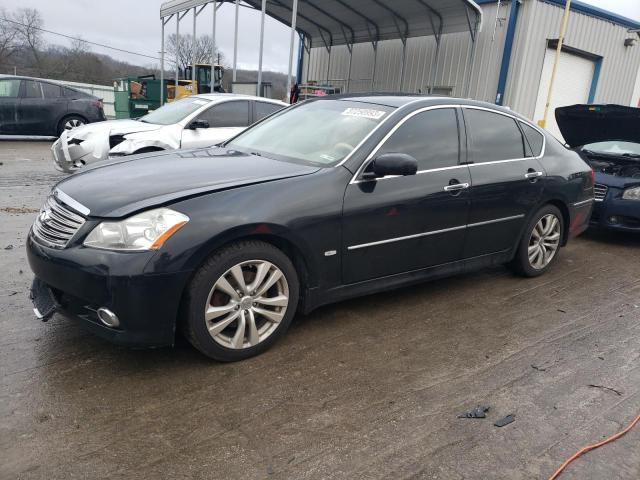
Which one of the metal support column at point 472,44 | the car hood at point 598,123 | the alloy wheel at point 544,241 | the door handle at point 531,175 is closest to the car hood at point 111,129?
the door handle at point 531,175

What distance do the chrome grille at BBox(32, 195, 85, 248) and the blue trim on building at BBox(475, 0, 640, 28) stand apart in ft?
47.8

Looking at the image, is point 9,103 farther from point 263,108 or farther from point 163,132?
point 263,108

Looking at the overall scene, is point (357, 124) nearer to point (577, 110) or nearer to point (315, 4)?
point (577, 110)

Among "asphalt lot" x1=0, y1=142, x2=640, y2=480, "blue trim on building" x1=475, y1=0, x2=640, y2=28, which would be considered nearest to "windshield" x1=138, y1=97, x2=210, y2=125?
"asphalt lot" x1=0, y1=142, x2=640, y2=480

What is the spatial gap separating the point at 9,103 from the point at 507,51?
42.6 feet

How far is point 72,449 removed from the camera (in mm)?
2252

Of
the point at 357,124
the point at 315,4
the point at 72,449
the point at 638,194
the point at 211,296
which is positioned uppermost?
the point at 315,4

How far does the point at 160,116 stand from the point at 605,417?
738 centimetres

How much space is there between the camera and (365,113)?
3828 millimetres

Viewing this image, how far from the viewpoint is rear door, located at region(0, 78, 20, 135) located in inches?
487

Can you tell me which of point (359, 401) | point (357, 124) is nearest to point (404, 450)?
point (359, 401)

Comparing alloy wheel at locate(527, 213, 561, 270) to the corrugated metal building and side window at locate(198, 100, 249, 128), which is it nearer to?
side window at locate(198, 100, 249, 128)

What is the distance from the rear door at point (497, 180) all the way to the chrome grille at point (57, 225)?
111 inches

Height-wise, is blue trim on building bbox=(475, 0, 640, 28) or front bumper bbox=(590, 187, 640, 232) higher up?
blue trim on building bbox=(475, 0, 640, 28)
